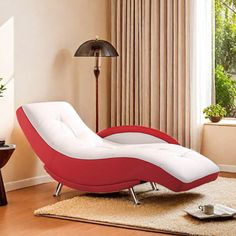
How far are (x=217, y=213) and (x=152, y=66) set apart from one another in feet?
9.26

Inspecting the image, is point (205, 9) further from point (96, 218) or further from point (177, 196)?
point (96, 218)

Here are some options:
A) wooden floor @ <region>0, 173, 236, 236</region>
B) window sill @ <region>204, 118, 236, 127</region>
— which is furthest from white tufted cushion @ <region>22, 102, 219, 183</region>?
window sill @ <region>204, 118, 236, 127</region>

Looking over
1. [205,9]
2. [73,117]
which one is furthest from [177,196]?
[205,9]

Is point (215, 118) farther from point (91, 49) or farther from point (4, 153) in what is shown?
point (4, 153)

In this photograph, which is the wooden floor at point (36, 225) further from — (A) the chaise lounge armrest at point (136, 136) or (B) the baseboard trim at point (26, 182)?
(A) the chaise lounge armrest at point (136, 136)

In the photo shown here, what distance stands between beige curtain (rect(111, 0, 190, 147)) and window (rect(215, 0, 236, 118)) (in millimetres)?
564

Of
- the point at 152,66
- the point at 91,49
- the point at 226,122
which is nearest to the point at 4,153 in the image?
the point at 91,49

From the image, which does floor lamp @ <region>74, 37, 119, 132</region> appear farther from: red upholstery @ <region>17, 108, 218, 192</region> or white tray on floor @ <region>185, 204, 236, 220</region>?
white tray on floor @ <region>185, 204, 236, 220</region>

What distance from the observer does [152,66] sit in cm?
654

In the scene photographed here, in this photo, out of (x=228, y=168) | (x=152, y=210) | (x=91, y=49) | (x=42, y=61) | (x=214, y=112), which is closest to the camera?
(x=152, y=210)

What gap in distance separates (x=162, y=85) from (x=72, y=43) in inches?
43.1

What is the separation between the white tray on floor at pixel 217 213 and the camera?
3.94m

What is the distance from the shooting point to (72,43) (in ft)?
20.1

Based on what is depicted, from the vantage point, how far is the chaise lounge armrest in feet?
17.7
